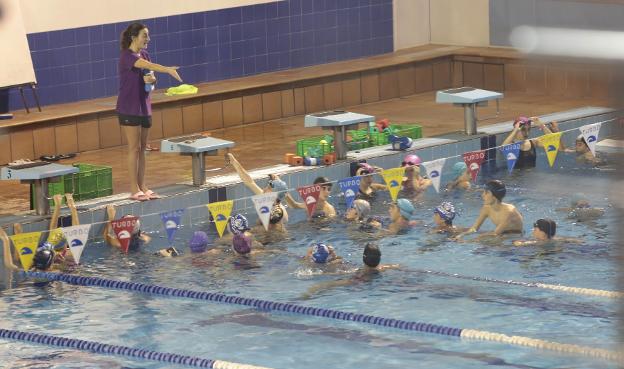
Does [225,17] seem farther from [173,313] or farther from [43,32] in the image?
[173,313]

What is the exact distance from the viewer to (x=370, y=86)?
573 inches

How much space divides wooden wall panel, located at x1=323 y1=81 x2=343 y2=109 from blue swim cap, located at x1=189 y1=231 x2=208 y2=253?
5.63 meters

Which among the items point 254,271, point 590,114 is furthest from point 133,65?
point 590,114

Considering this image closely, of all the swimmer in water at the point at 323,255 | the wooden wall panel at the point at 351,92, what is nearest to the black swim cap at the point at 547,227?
the swimmer in water at the point at 323,255

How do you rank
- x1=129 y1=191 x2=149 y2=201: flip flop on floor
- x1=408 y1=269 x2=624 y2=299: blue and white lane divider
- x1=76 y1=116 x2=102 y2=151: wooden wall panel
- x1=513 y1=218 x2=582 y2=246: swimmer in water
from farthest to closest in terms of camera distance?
x1=76 y1=116 x2=102 y2=151: wooden wall panel < x1=129 y1=191 x2=149 y2=201: flip flop on floor < x1=513 y1=218 x2=582 y2=246: swimmer in water < x1=408 y1=269 x2=624 y2=299: blue and white lane divider

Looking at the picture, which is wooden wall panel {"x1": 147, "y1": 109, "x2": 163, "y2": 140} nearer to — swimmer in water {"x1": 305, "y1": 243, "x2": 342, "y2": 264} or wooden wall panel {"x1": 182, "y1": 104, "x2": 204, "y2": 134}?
wooden wall panel {"x1": 182, "y1": 104, "x2": 204, "y2": 134}

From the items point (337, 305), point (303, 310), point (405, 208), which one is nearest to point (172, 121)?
point (405, 208)

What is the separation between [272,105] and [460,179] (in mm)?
3591

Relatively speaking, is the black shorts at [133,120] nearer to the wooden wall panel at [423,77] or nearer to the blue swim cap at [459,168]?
the blue swim cap at [459,168]

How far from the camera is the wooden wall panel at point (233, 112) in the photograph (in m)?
13.1

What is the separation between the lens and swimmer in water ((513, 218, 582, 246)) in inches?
339

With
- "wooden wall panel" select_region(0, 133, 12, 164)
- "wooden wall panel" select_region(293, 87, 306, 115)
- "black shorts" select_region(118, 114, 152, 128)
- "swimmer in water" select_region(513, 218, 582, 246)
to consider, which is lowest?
"swimmer in water" select_region(513, 218, 582, 246)

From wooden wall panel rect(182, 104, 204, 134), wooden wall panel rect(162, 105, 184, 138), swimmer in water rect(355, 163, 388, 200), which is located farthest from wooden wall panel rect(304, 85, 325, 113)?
swimmer in water rect(355, 163, 388, 200)

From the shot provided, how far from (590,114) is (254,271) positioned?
5.58 metres
